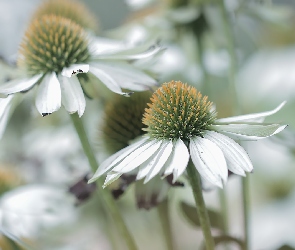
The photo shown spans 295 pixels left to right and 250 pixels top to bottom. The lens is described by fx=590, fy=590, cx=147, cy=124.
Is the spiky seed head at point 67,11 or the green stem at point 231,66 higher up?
the spiky seed head at point 67,11

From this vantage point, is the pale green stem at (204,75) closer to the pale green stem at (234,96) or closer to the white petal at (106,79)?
the pale green stem at (234,96)

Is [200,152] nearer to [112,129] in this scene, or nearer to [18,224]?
[112,129]

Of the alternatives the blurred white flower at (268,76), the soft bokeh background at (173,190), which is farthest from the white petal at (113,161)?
the blurred white flower at (268,76)

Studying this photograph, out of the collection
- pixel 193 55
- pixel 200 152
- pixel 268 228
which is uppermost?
pixel 193 55

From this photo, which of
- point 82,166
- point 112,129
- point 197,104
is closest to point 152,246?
point 82,166

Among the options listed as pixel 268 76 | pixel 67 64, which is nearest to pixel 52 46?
pixel 67 64
